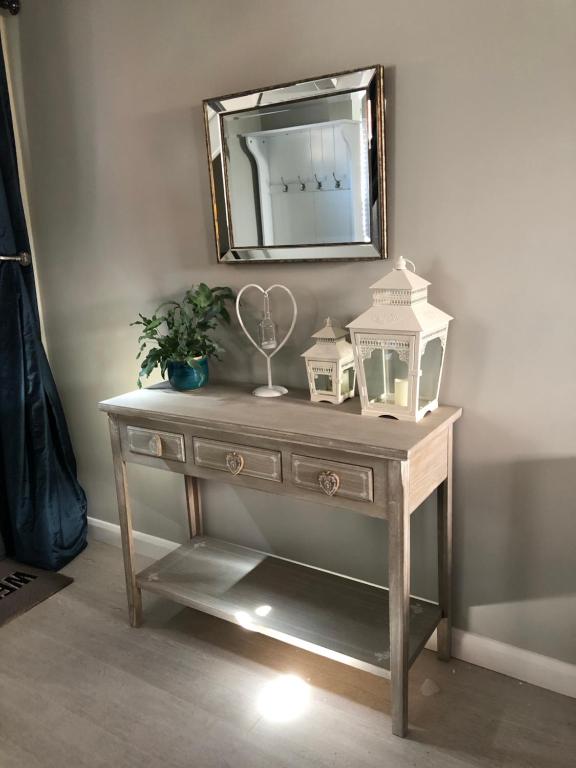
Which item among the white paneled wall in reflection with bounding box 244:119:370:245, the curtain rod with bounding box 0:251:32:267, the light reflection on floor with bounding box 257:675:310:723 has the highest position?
the white paneled wall in reflection with bounding box 244:119:370:245

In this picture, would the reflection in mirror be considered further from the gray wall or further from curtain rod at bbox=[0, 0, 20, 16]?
curtain rod at bbox=[0, 0, 20, 16]

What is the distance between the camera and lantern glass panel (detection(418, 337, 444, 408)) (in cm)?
178

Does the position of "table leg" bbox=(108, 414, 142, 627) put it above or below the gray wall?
below

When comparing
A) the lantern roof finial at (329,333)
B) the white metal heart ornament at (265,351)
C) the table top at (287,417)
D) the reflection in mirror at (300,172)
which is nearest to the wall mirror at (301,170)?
the reflection in mirror at (300,172)

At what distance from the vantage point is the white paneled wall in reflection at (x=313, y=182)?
1.86 metres

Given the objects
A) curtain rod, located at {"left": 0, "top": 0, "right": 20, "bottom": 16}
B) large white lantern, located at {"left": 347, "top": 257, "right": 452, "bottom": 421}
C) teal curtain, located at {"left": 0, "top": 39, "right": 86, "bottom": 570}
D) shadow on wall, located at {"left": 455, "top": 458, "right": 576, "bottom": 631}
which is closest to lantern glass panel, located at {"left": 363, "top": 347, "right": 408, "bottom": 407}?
large white lantern, located at {"left": 347, "top": 257, "right": 452, "bottom": 421}

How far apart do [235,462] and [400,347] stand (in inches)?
22.3

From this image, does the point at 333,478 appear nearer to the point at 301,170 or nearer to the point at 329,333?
the point at 329,333

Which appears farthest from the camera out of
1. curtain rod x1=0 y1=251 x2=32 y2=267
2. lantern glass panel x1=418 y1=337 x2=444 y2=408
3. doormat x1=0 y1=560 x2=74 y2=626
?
curtain rod x1=0 y1=251 x2=32 y2=267

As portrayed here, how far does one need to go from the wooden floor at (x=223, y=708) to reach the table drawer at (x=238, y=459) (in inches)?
26.8

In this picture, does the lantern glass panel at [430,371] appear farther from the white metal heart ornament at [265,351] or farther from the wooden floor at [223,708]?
the wooden floor at [223,708]

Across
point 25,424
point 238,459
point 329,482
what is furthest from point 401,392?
point 25,424

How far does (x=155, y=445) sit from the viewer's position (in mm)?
2006

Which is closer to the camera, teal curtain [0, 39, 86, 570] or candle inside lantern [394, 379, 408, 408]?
candle inside lantern [394, 379, 408, 408]
